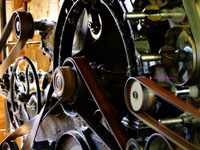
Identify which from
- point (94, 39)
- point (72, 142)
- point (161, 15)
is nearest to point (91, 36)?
point (94, 39)

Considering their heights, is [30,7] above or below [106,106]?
above

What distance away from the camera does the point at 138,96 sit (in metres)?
0.91

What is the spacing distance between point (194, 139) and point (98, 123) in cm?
36

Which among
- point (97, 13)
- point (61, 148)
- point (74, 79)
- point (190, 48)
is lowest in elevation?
point (61, 148)

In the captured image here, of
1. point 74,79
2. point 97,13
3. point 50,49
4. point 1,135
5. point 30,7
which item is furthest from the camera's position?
point 1,135

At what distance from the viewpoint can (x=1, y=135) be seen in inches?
125

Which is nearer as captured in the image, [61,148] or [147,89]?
[147,89]

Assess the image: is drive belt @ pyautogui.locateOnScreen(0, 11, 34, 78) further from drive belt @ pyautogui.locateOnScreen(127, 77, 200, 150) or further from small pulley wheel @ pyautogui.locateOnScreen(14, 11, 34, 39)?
drive belt @ pyautogui.locateOnScreen(127, 77, 200, 150)

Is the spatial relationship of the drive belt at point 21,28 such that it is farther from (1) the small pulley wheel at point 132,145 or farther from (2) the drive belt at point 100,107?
(1) the small pulley wheel at point 132,145

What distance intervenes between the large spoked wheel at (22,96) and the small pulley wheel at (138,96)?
0.82 m

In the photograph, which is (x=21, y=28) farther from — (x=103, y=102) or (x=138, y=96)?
(x=138, y=96)

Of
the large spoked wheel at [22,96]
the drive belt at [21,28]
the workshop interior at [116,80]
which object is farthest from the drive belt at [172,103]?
the large spoked wheel at [22,96]

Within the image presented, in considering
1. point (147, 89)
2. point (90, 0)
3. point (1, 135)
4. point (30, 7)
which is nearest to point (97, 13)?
point (90, 0)

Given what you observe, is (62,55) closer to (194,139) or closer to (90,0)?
(90,0)
